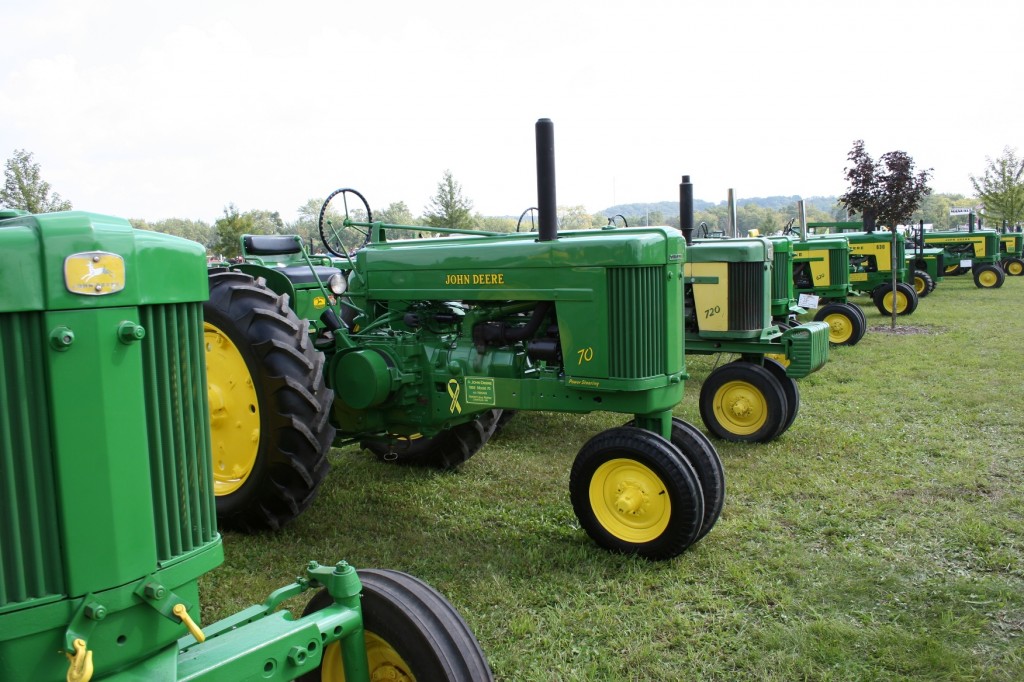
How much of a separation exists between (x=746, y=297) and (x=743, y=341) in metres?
0.35

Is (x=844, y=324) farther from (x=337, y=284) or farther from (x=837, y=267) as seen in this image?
(x=337, y=284)

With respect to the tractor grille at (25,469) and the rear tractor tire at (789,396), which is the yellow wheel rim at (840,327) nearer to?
the rear tractor tire at (789,396)

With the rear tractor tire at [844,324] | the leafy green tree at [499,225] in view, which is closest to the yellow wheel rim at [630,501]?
the leafy green tree at [499,225]

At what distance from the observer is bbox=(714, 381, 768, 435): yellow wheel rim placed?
19.5 ft

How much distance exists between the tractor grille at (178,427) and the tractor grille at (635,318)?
2.41m

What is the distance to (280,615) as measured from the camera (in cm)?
185

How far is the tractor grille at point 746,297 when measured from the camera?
21.0 feet

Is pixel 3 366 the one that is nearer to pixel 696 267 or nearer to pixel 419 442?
pixel 419 442

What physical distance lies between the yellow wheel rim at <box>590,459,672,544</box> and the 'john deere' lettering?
1101 millimetres

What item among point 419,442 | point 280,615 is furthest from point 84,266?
point 419,442

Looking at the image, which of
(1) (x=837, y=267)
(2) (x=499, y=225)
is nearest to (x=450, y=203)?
(2) (x=499, y=225)

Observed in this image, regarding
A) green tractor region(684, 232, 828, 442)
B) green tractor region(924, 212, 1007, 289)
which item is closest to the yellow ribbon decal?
green tractor region(684, 232, 828, 442)

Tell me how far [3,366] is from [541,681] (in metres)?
2.01

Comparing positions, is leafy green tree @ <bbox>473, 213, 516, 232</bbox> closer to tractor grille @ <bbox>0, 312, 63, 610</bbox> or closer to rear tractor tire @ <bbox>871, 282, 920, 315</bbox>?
tractor grille @ <bbox>0, 312, 63, 610</bbox>
